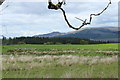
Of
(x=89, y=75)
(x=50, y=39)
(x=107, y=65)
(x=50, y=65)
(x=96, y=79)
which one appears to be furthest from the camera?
(x=50, y=39)

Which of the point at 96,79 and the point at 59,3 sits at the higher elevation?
the point at 59,3

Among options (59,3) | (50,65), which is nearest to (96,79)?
(50,65)

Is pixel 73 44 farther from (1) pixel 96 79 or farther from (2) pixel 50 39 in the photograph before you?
(1) pixel 96 79

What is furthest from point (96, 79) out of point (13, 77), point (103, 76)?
point (13, 77)

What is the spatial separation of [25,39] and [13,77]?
9.19 meters

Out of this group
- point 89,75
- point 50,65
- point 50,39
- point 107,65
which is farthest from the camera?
point 50,39

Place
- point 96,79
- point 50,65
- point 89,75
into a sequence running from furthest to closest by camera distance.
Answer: point 50,65 → point 89,75 → point 96,79

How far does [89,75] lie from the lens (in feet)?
19.5

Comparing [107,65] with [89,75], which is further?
[107,65]

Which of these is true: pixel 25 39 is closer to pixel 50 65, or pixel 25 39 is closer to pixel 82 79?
pixel 50 65

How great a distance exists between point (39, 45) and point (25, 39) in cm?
107

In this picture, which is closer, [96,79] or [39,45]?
[96,79]

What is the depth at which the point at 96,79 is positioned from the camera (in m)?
5.43

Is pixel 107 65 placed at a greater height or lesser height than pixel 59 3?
lesser
